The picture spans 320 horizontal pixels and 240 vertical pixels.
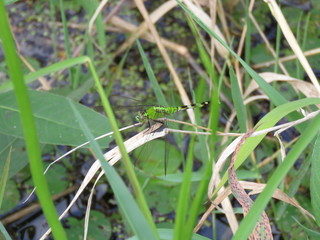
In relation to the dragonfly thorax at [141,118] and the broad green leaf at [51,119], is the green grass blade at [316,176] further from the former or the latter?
the dragonfly thorax at [141,118]

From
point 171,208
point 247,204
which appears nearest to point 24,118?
point 247,204

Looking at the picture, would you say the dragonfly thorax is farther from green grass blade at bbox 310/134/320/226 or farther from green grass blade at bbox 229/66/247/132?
green grass blade at bbox 310/134/320/226

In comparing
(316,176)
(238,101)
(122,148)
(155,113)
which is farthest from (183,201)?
(155,113)

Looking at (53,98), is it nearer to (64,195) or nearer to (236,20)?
(64,195)

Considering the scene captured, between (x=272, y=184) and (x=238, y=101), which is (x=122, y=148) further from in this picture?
(x=238, y=101)

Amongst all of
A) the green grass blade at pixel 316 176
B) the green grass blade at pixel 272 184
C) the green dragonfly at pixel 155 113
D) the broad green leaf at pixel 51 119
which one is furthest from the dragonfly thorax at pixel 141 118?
the green grass blade at pixel 272 184

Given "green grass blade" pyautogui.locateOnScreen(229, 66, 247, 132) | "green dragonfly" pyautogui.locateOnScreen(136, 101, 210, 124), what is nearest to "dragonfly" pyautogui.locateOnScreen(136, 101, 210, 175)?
"green dragonfly" pyautogui.locateOnScreen(136, 101, 210, 124)

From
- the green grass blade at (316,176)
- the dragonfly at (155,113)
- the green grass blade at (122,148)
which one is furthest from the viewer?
the dragonfly at (155,113)

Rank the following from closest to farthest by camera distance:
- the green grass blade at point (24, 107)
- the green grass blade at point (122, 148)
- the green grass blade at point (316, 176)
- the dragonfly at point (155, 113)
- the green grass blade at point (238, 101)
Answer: the green grass blade at point (24, 107) → the green grass blade at point (122, 148) → the green grass blade at point (316, 176) → the green grass blade at point (238, 101) → the dragonfly at point (155, 113)
